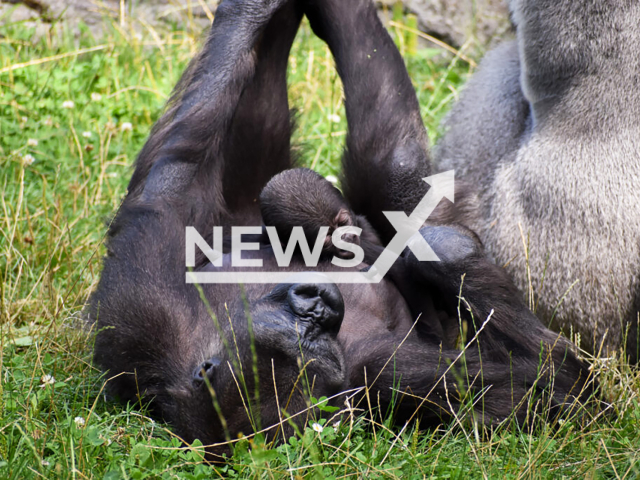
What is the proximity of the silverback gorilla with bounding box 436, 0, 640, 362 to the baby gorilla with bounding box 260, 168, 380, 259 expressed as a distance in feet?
2.12

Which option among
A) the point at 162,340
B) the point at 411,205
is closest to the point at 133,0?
the point at 411,205

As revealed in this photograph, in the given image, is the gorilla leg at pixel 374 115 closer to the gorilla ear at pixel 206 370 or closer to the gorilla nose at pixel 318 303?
the gorilla nose at pixel 318 303

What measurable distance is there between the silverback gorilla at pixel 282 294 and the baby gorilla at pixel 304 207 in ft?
0.33

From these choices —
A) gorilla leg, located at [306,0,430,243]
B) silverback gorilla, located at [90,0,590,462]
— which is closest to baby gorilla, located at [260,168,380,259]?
silverback gorilla, located at [90,0,590,462]

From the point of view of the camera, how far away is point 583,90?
277 centimetres

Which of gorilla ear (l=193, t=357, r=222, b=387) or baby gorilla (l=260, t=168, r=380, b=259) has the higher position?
baby gorilla (l=260, t=168, r=380, b=259)

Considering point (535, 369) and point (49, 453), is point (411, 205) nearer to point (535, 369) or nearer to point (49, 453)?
point (535, 369)

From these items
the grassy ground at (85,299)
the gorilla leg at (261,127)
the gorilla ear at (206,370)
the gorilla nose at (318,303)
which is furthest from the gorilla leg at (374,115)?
the gorilla ear at (206,370)

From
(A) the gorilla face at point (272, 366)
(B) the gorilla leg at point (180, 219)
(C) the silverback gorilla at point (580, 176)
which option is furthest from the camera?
(C) the silverback gorilla at point (580, 176)

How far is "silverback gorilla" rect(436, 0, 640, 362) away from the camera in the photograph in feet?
8.89

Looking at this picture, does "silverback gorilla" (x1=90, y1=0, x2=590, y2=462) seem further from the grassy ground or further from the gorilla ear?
the grassy ground

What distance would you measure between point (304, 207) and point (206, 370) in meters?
0.67

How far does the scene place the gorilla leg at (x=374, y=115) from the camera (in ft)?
9.31

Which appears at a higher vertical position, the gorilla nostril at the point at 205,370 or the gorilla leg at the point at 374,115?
the gorilla leg at the point at 374,115
